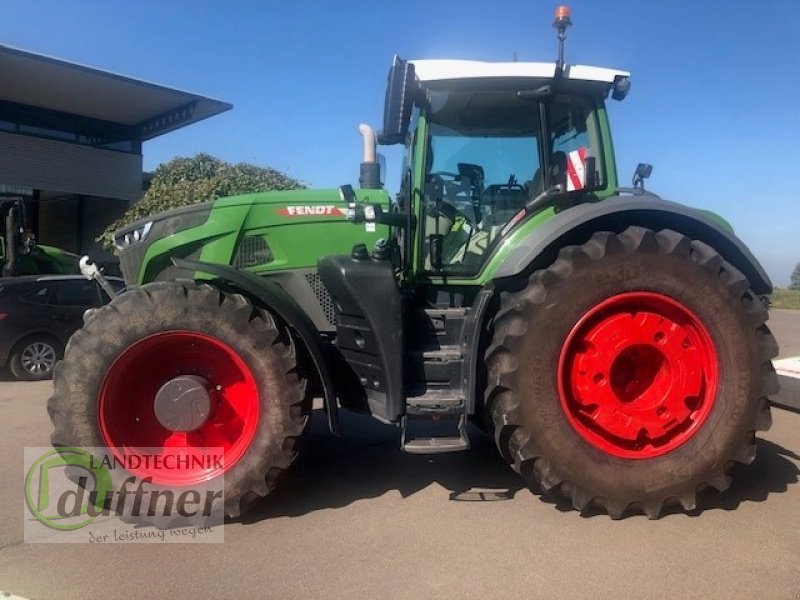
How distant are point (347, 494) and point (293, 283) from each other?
145cm

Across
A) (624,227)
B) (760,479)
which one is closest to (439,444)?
(624,227)

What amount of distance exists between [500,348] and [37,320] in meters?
7.81

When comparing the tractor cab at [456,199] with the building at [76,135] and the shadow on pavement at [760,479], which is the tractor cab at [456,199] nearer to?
the shadow on pavement at [760,479]

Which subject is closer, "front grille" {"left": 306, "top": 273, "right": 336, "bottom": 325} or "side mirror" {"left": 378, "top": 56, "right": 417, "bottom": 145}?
"side mirror" {"left": 378, "top": 56, "right": 417, "bottom": 145}

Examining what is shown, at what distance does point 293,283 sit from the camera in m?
4.55

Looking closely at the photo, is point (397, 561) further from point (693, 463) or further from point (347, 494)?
point (693, 463)

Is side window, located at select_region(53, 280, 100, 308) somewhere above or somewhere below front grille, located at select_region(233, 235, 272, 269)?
below

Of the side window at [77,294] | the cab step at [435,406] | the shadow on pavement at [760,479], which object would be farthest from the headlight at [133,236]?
the side window at [77,294]

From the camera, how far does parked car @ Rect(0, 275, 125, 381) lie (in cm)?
898

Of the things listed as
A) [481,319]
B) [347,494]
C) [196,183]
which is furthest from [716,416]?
[196,183]

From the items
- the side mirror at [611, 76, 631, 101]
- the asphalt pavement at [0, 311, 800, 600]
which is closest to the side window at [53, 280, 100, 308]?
the asphalt pavement at [0, 311, 800, 600]

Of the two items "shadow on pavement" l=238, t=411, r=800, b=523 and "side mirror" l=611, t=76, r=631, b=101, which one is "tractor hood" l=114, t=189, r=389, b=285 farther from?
"side mirror" l=611, t=76, r=631, b=101

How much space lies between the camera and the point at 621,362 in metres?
3.87

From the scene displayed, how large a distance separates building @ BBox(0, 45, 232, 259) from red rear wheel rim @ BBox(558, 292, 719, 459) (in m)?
17.2
